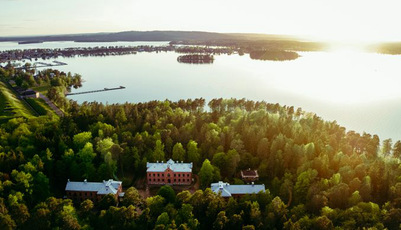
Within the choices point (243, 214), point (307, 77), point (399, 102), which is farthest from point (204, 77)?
point (243, 214)

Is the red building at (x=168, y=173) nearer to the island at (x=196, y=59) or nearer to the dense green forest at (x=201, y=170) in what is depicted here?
the dense green forest at (x=201, y=170)

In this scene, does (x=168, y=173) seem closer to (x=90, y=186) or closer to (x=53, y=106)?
(x=90, y=186)

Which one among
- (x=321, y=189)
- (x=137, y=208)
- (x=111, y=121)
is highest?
(x=111, y=121)

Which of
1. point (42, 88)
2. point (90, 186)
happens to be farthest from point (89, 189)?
point (42, 88)

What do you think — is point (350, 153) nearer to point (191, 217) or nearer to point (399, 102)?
point (191, 217)

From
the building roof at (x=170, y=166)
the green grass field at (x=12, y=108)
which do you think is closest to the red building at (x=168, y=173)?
the building roof at (x=170, y=166)
